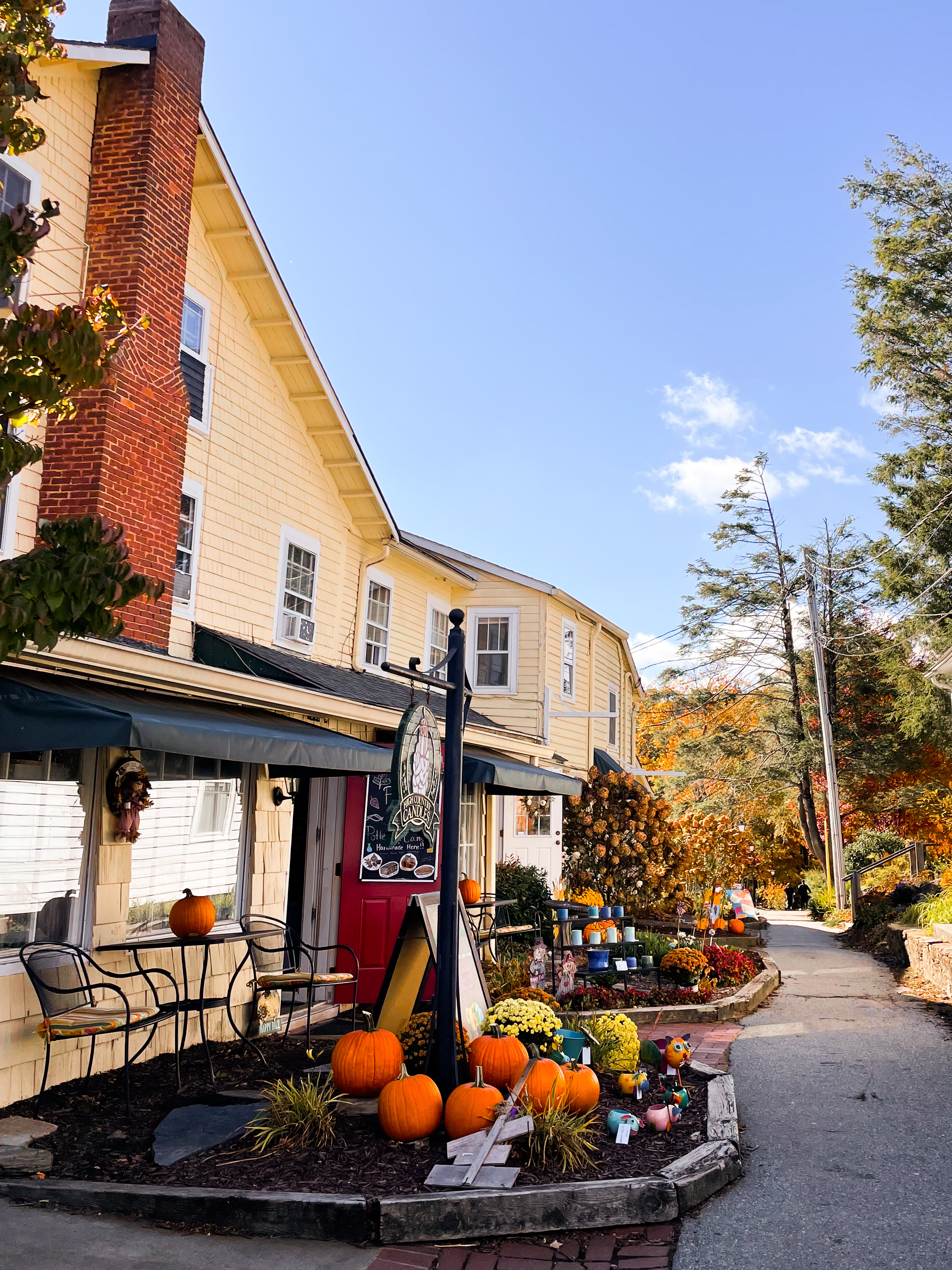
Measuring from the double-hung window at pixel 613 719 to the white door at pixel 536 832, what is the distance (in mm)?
4740

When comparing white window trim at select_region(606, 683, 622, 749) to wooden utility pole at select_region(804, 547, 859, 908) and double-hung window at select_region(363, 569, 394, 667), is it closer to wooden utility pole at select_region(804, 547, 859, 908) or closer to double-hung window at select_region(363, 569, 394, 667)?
wooden utility pole at select_region(804, 547, 859, 908)

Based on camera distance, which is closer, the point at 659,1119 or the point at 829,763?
the point at 659,1119

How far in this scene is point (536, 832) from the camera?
18.8 metres

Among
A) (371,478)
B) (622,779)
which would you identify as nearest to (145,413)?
(371,478)

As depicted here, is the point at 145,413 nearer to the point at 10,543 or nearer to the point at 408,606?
the point at 10,543

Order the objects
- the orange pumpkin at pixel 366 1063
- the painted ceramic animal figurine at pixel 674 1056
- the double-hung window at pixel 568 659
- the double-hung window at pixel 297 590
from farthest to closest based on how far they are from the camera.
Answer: the double-hung window at pixel 568 659, the double-hung window at pixel 297 590, the painted ceramic animal figurine at pixel 674 1056, the orange pumpkin at pixel 366 1063

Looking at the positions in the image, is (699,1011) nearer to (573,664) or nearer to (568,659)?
(568,659)

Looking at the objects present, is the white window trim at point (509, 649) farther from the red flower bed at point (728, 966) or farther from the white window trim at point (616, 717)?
the red flower bed at point (728, 966)

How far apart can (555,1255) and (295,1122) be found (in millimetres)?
1690

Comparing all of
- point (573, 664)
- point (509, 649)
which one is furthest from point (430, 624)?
point (573, 664)

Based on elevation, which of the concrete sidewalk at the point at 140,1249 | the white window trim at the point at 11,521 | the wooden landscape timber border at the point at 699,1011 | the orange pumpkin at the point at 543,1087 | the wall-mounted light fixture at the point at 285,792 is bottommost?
the concrete sidewalk at the point at 140,1249

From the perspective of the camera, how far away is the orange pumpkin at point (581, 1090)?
5.93 metres

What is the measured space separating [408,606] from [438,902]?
9.25 meters

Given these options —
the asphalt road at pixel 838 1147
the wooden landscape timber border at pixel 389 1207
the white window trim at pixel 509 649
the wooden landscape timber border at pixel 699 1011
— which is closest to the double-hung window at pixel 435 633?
the white window trim at pixel 509 649
